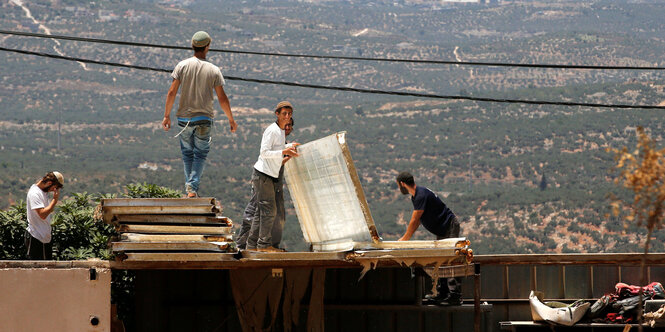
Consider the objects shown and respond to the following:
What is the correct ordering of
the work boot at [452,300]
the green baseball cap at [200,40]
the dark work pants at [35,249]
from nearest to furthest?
the green baseball cap at [200,40] → the dark work pants at [35,249] → the work boot at [452,300]

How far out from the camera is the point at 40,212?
13547 mm

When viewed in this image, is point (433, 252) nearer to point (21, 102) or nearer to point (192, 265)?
point (192, 265)

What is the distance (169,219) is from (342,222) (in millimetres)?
1940

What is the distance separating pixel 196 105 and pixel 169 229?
6.81ft

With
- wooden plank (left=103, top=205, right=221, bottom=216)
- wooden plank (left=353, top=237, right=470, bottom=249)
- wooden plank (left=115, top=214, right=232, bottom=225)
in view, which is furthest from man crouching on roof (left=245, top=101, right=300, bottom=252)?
wooden plank (left=353, top=237, right=470, bottom=249)

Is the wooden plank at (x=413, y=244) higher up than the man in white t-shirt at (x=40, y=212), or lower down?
lower down

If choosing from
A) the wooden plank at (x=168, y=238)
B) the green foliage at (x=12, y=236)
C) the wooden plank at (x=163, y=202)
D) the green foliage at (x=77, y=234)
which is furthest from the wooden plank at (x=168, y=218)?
the green foliage at (x=12, y=236)

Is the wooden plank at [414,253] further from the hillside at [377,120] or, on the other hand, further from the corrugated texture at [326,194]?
the hillside at [377,120]

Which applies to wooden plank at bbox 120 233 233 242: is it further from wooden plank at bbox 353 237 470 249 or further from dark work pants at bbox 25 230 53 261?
dark work pants at bbox 25 230 53 261

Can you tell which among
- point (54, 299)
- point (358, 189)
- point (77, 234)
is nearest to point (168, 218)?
point (54, 299)

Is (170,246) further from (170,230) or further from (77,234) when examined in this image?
(77,234)

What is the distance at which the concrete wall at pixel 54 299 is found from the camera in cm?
1198

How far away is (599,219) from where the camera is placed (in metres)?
84.4

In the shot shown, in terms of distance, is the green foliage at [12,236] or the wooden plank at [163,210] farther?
the green foliage at [12,236]
